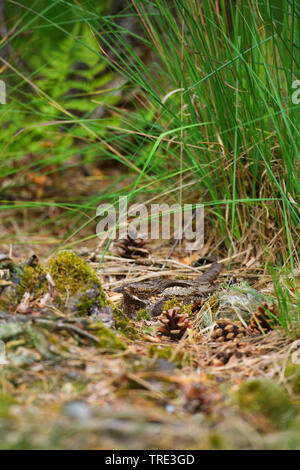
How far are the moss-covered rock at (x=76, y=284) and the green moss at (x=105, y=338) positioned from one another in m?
0.14

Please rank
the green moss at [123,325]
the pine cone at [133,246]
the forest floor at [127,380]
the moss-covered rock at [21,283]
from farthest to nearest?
1. the pine cone at [133,246]
2. the green moss at [123,325]
3. the moss-covered rock at [21,283]
4. the forest floor at [127,380]

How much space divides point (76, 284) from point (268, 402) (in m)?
0.68

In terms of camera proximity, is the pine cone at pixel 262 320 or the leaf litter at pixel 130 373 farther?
the pine cone at pixel 262 320

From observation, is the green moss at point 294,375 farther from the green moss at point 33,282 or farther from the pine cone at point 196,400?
the green moss at point 33,282

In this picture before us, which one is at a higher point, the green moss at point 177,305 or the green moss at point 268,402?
the green moss at point 177,305

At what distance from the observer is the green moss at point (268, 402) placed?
0.88 m

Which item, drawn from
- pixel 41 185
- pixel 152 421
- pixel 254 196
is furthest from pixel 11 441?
pixel 41 185

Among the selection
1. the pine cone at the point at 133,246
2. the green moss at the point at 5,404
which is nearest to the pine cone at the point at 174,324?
the green moss at the point at 5,404

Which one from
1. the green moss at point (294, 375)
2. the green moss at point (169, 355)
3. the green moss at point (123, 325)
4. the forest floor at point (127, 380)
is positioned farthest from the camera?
the green moss at point (123, 325)

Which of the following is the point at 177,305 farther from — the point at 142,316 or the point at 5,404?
the point at 5,404

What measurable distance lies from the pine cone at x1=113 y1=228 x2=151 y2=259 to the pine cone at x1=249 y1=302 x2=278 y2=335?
0.82 m

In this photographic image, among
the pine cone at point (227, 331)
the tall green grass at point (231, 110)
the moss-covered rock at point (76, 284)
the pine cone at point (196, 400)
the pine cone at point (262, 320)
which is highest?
the tall green grass at point (231, 110)

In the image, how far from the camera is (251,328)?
52.8 inches

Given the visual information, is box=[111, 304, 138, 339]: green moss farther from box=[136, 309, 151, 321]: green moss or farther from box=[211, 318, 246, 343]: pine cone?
box=[211, 318, 246, 343]: pine cone
